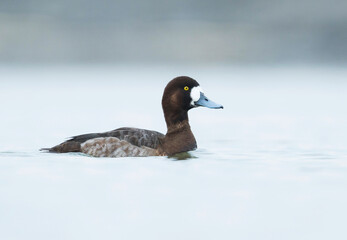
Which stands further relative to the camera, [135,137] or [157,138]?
[157,138]

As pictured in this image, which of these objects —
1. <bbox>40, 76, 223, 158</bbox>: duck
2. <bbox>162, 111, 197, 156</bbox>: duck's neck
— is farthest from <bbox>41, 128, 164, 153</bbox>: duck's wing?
<bbox>162, 111, 197, 156</bbox>: duck's neck

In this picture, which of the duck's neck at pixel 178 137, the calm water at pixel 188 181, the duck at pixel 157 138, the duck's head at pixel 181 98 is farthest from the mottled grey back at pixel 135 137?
the duck's head at pixel 181 98

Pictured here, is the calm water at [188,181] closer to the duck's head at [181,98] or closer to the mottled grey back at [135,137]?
the mottled grey back at [135,137]

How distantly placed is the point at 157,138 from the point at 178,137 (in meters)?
0.31

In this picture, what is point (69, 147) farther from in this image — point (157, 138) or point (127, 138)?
point (157, 138)

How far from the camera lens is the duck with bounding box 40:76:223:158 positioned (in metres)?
10.8

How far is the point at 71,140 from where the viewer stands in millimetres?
11164

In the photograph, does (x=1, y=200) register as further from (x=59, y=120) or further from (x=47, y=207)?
(x=59, y=120)

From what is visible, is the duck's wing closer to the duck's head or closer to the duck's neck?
the duck's neck

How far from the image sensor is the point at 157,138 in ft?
36.3

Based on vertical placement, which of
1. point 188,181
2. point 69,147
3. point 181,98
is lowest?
point 188,181

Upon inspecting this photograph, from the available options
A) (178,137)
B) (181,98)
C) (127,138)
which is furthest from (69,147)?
(181,98)

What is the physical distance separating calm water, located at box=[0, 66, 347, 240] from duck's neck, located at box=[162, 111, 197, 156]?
0.22m

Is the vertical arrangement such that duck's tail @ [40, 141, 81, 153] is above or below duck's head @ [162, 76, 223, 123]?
below
